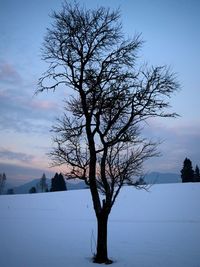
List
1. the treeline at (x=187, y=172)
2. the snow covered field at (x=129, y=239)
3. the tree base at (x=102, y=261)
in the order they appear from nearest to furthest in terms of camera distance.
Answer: the tree base at (x=102, y=261) < the snow covered field at (x=129, y=239) < the treeline at (x=187, y=172)

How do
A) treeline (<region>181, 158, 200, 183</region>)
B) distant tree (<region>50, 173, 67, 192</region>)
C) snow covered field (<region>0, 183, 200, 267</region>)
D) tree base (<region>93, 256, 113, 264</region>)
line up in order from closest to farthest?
tree base (<region>93, 256, 113, 264</region>)
snow covered field (<region>0, 183, 200, 267</region>)
treeline (<region>181, 158, 200, 183</region>)
distant tree (<region>50, 173, 67, 192</region>)

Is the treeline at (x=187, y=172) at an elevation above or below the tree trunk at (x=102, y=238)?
above

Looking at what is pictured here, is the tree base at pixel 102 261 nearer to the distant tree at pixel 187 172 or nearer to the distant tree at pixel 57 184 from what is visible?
the distant tree at pixel 187 172

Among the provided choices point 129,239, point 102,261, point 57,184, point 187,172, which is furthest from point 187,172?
A: point 102,261

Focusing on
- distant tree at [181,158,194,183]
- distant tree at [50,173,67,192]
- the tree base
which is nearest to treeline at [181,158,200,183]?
distant tree at [181,158,194,183]

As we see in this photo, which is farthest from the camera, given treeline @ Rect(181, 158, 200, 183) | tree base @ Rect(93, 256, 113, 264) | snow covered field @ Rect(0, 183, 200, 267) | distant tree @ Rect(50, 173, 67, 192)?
distant tree @ Rect(50, 173, 67, 192)

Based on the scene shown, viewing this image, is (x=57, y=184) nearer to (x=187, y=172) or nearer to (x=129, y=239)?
(x=187, y=172)

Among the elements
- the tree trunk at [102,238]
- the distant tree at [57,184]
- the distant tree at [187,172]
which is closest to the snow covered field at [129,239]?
the tree trunk at [102,238]

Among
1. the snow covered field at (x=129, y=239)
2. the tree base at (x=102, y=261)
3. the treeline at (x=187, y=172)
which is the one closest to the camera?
the tree base at (x=102, y=261)

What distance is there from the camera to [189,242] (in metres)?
19.2

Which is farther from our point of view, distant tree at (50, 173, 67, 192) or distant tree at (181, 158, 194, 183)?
distant tree at (50, 173, 67, 192)

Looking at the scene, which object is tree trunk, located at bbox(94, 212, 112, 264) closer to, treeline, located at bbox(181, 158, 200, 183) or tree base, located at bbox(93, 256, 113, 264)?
tree base, located at bbox(93, 256, 113, 264)

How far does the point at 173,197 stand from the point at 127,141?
33503mm

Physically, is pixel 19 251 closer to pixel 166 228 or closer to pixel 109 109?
pixel 109 109
